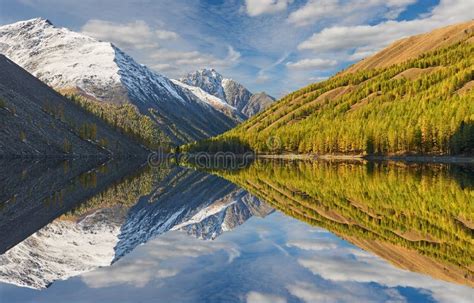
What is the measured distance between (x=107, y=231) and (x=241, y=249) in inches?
486

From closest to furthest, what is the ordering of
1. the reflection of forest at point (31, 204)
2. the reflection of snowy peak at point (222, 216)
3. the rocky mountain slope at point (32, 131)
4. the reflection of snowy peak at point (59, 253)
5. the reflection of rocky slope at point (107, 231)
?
1. the reflection of snowy peak at point (59, 253)
2. the reflection of rocky slope at point (107, 231)
3. the reflection of forest at point (31, 204)
4. the reflection of snowy peak at point (222, 216)
5. the rocky mountain slope at point (32, 131)

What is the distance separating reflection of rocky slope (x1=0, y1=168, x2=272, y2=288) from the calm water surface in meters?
0.11

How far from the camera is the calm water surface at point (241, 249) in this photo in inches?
704

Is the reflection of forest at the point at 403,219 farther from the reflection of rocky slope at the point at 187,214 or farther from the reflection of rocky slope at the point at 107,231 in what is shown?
the reflection of rocky slope at the point at 107,231

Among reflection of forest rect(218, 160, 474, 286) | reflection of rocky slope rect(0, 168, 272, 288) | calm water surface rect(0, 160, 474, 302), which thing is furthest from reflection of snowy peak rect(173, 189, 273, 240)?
reflection of forest rect(218, 160, 474, 286)

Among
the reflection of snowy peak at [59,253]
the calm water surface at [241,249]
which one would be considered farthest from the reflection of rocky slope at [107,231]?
the calm water surface at [241,249]

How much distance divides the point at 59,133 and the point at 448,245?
177464 mm

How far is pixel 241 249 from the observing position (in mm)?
26312

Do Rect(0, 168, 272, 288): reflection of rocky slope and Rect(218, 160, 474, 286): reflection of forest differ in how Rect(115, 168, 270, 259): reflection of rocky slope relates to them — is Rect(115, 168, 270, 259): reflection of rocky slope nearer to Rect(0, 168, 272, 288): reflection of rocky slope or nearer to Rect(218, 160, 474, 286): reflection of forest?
Rect(0, 168, 272, 288): reflection of rocky slope

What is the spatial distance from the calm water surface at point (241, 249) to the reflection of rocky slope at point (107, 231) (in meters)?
0.11

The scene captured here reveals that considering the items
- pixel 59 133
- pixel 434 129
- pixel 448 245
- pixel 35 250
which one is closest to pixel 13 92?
pixel 59 133

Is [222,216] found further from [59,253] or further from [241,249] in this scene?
[59,253]

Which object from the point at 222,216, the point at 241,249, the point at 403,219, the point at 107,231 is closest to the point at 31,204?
the point at 107,231

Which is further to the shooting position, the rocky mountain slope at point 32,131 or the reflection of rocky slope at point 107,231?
the rocky mountain slope at point 32,131
